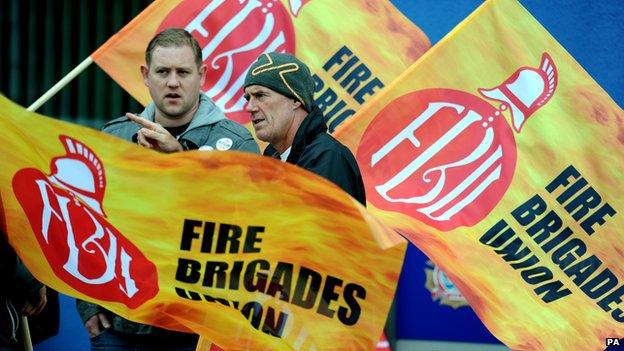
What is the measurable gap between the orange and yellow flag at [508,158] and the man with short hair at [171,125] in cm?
108

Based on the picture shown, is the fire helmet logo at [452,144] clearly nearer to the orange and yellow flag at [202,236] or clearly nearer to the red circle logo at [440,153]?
the red circle logo at [440,153]

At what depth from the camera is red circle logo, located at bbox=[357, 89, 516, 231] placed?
7539 millimetres

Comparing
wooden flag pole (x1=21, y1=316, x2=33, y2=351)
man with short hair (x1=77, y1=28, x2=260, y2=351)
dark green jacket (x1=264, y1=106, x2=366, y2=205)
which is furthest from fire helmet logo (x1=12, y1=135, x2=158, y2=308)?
wooden flag pole (x1=21, y1=316, x2=33, y2=351)

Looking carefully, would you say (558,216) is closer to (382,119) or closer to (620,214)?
(620,214)

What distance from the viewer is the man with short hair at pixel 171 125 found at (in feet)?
20.9

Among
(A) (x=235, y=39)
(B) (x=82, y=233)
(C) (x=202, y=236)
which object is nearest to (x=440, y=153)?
(A) (x=235, y=39)

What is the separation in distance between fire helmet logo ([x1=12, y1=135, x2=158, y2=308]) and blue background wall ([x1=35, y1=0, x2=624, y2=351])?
3493 mm

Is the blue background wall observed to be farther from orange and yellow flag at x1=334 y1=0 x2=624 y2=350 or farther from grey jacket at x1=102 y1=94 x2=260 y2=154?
grey jacket at x1=102 y1=94 x2=260 y2=154

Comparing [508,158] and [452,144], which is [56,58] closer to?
[452,144]

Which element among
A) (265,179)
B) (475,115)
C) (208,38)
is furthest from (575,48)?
(265,179)

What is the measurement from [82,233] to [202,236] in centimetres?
48

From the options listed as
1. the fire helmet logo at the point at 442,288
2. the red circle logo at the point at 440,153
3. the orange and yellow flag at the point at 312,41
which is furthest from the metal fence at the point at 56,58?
the red circle logo at the point at 440,153

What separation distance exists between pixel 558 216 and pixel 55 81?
143 inches

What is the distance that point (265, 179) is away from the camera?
5.63 m
